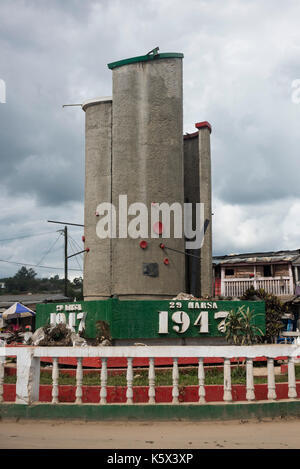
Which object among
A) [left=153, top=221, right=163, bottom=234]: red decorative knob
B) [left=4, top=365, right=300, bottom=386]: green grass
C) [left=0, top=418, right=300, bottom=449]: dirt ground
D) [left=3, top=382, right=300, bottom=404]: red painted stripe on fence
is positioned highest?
[left=153, top=221, right=163, bottom=234]: red decorative knob

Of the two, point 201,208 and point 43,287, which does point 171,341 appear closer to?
point 201,208

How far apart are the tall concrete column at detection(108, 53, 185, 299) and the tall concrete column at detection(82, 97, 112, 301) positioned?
1.53 m

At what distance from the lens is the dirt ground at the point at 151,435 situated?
268 inches

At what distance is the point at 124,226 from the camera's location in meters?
21.7

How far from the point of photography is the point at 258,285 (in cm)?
3569

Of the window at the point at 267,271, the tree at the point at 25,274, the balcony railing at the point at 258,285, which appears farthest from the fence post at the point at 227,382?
the tree at the point at 25,274

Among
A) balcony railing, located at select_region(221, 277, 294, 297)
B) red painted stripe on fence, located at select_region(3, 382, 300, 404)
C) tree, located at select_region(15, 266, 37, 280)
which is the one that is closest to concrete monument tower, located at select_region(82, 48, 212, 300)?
balcony railing, located at select_region(221, 277, 294, 297)

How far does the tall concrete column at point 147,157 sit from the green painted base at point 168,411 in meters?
13.0

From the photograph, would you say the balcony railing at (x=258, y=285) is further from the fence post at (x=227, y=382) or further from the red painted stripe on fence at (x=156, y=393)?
the fence post at (x=227, y=382)

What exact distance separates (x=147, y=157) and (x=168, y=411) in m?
15.2

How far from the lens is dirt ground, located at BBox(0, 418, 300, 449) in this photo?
22.3 feet

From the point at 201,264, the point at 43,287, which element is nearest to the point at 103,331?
the point at 201,264

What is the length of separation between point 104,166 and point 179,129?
167 inches

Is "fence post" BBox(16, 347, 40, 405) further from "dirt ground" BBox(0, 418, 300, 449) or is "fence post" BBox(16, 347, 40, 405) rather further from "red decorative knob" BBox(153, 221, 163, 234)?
"red decorative knob" BBox(153, 221, 163, 234)
